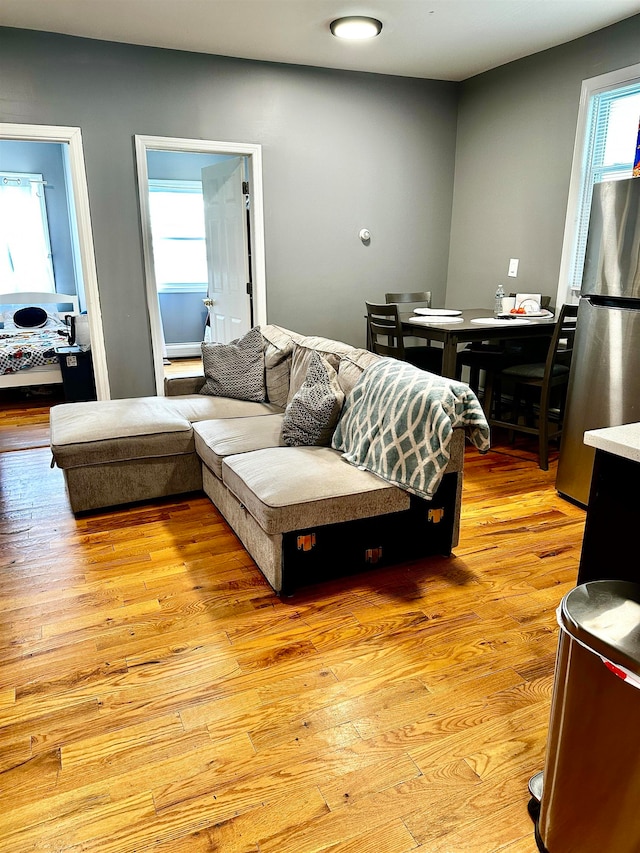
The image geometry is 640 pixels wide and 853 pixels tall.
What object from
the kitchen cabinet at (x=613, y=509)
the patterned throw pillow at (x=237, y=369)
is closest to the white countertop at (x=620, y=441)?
the kitchen cabinet at (x=613, y=509)

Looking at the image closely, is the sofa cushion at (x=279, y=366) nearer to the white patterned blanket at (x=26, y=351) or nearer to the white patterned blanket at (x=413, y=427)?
the white patterned blanket at (x=413, y=427)

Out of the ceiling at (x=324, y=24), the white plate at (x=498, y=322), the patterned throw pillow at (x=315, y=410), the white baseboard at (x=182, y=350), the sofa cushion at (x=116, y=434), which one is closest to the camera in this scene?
the patterned throw pillow at (x=315, y=410)

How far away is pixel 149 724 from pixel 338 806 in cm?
62

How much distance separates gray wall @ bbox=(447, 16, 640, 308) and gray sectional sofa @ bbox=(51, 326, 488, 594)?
2.19 m

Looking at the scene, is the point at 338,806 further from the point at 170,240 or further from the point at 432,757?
the point at 170,240

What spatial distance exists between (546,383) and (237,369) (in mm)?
1981

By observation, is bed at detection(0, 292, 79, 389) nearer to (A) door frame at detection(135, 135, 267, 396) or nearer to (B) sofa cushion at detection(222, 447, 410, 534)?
(A) door frame at detection(135, 135, 267, 396)

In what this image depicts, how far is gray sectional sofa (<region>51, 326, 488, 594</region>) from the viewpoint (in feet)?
7.72

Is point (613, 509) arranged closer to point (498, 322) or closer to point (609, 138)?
point (498, 322)

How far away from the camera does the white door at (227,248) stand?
15.7ft

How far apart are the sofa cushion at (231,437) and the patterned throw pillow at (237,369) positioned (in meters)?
0.40

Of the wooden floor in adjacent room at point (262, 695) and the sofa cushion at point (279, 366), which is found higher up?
the sofa cushion at point (279, 366)

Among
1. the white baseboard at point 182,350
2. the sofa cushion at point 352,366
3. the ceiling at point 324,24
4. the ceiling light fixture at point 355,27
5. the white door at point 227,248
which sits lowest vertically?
the white baseboard at point 182,350

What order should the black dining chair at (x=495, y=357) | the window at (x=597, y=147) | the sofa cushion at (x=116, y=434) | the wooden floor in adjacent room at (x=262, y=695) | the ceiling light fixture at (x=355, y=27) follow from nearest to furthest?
the wooden floor in adjacent room at (x=262, y=695) < the sofa cushion at (x=116, y=434) < the ceiling light fixture at (x=355, y=27) < the window at (x=597, y=147) < the black dining chair at (x=495, y=357)
